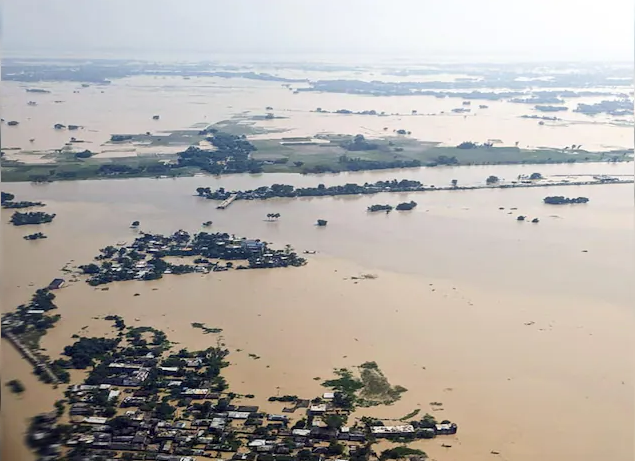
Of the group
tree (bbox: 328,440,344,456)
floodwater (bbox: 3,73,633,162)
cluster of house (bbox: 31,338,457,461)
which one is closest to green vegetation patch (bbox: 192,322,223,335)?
cluster of house (bbox: 31,338,457,461)

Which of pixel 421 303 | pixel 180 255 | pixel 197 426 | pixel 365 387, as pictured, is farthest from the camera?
pixel 180 255

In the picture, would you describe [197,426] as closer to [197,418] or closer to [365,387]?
[197,418]

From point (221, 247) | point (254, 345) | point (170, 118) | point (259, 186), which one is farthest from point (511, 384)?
point (170, 118)

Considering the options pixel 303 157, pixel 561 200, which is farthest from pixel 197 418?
pixel 303 157

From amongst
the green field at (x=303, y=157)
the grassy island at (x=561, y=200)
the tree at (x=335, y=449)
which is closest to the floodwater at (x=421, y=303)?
the grassy island at (x=561, y=200)

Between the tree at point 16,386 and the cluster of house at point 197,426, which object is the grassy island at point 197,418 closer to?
the cluster of house at point 197,426

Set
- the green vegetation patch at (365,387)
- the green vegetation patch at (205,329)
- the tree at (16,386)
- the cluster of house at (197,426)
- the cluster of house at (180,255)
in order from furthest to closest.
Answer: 1. the cluster of house at (180,255)
2. the green vegetation patch at (205,329)
3. the green vegetation patch at (365,387)
4. the tree at (16,386)
5. the cluster of house at (197,426)

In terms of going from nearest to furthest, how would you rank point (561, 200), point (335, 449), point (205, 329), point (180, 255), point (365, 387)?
point (335, 449) → point (365, 387) → point (205, 329) → point (180, 255) → point (561, 200)
